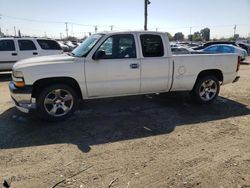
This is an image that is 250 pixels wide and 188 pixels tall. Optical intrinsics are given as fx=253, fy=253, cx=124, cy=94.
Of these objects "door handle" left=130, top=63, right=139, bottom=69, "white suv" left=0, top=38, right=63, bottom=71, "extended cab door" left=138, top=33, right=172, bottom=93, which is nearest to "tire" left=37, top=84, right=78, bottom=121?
"door handle" left=130, top=63, right=139, bottom=69

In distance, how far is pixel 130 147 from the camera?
14.2 feet

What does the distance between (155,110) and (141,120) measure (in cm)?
84

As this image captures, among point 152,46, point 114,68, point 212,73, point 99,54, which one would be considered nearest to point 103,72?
point 114,68

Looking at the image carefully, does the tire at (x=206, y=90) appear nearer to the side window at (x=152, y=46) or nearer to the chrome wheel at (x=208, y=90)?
the chrome wheel at (x=208, y=90)

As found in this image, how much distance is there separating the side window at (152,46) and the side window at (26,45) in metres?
7.82

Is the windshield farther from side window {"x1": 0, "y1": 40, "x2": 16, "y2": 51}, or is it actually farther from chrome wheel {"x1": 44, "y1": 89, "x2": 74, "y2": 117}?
side window {"x1": 0, "y1": 40, "x2": 16, "y2": 51}

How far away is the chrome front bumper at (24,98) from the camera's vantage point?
5113 millimetres

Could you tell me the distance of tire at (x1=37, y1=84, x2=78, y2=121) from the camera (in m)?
5.29

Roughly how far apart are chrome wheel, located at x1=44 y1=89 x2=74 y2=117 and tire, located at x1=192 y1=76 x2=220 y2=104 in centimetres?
334

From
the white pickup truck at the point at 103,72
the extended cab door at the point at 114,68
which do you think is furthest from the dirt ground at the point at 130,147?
the extended cab door at the point at 114,68

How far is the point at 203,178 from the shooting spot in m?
3.41

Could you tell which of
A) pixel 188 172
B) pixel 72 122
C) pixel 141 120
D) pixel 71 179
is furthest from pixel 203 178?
pixel 72 122

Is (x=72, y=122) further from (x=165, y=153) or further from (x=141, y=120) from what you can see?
(x=165, y=153)

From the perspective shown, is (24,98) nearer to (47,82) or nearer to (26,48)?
(47,82)
